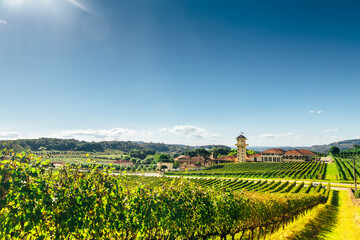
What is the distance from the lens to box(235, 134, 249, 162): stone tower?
403ft

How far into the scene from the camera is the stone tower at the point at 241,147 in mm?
122812

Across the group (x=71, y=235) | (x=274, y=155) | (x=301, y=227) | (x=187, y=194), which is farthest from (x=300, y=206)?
(x=274, y=155)

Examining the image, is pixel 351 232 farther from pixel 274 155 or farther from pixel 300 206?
pixel 274 155

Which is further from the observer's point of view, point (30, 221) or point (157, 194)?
point (157, 194)

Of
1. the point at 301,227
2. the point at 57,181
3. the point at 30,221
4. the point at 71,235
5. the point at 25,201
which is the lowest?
the point at 301,227

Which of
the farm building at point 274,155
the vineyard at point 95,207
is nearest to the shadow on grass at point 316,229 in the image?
the vineyard at point 95,207

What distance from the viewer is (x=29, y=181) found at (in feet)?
13.4

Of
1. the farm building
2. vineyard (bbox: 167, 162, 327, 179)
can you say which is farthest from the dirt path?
the farm building

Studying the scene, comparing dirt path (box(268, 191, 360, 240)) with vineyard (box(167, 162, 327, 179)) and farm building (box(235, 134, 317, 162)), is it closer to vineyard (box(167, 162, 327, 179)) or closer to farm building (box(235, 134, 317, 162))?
vineyard (box(167, 162, 327, 179))

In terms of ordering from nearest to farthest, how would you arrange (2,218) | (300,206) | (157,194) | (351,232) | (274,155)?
(2,218), (157,194), (351,232), (300,206), (274,155)

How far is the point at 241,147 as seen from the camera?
124312 millimetres

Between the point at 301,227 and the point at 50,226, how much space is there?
14707 mm

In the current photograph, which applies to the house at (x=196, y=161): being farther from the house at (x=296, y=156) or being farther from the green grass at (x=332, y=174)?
the green grass at (x=332, y=174)

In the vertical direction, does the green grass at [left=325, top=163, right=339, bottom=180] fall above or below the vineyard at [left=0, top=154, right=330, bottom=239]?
below
